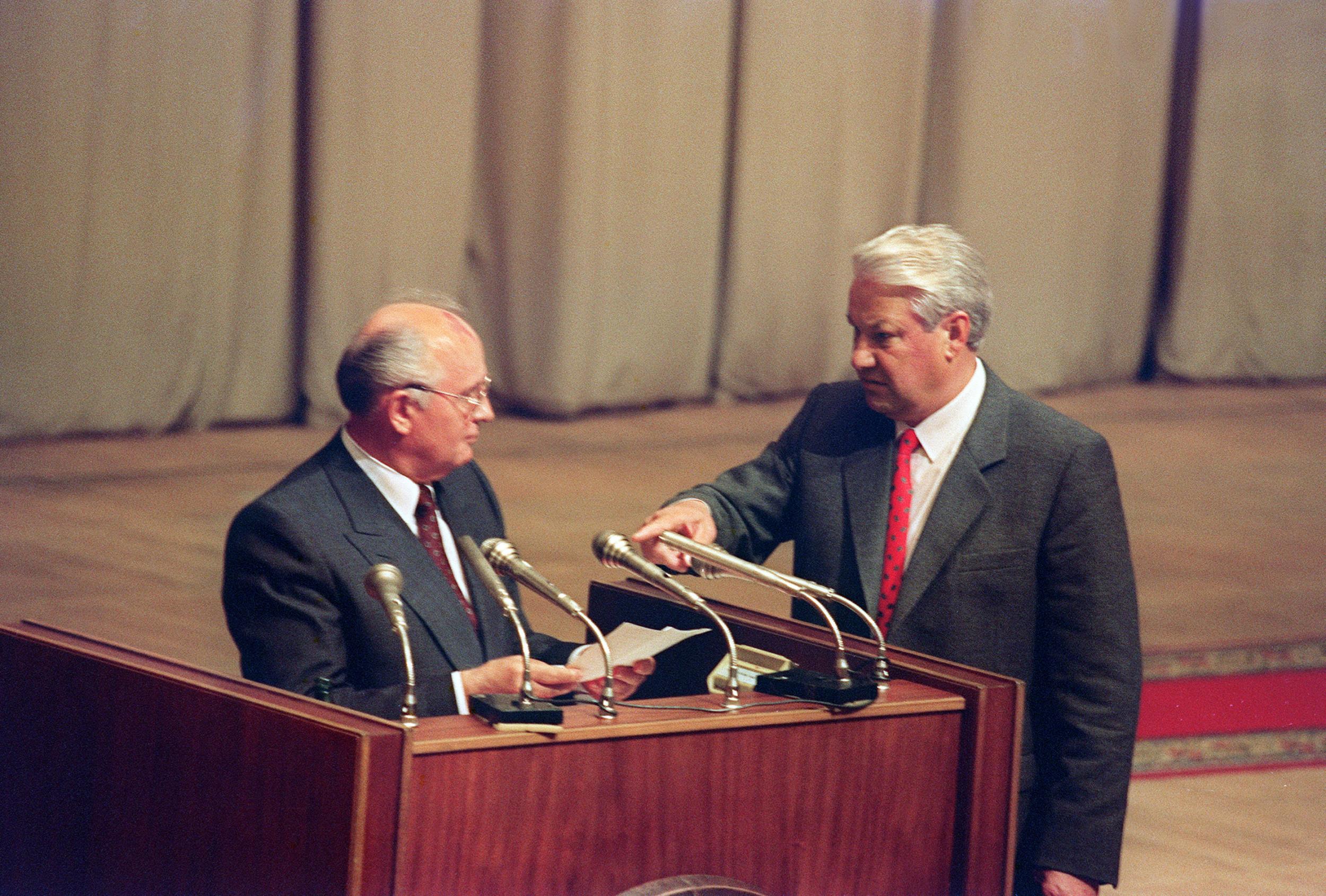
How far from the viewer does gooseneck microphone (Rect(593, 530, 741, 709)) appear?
90.6 inches

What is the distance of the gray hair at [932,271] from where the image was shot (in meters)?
2.90

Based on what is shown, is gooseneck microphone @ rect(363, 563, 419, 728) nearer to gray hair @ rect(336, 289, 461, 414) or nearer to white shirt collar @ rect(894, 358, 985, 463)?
Answer: gray hair @ rect(336, 289, 461, 414)

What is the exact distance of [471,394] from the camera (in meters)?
2.81

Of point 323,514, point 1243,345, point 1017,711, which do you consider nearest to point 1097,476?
point 1017,711

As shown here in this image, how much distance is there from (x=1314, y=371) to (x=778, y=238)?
386cm

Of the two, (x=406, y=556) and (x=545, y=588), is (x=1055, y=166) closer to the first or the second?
(x=406, y=556)

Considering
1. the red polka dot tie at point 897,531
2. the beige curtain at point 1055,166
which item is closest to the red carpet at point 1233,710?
the red polka dot tie at point 897,531

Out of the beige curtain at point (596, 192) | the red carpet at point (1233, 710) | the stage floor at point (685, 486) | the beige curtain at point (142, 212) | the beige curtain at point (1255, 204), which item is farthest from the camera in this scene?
the beige curtain at point (1255, 204)

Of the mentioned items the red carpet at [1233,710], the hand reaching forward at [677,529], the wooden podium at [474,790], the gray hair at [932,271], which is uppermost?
the gray hair at [932,271]

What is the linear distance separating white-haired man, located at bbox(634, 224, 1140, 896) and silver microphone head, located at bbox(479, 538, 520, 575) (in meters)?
0.48

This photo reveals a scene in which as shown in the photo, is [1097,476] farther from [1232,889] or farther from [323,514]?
[1232,889]

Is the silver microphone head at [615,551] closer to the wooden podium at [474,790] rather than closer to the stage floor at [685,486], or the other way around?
the wooden podium at [474,790]

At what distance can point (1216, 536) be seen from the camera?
293 inches

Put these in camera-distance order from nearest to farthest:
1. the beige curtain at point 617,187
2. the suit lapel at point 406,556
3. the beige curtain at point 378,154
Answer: the suit lapel at point 406,556 < the beige curtain at point 617,187 < the beige curtain at point 378,154
